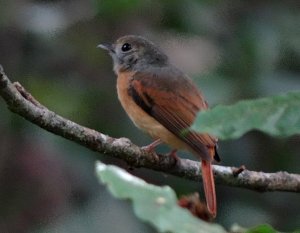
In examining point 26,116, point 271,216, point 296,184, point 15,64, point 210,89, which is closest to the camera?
point 26,116

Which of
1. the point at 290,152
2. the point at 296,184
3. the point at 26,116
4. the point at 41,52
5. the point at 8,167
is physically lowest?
the point at 8,167

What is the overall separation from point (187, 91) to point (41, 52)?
1.15m

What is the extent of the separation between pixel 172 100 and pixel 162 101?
6 cm

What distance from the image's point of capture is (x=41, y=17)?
527 cm

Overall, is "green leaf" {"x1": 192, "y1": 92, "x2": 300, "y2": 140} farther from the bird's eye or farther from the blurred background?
the bird's eye

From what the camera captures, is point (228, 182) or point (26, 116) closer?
point (26, 116)

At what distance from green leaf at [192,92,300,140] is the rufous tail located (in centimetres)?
231

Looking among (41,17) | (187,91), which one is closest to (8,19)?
(41,17)

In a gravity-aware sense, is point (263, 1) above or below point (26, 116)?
below

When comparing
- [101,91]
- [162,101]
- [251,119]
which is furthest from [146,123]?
[251,119]

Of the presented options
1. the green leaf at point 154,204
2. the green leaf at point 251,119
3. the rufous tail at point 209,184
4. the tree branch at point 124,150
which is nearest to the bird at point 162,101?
the rufous tail at point 209,184

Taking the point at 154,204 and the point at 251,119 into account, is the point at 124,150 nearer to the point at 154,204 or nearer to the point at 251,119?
the point at 251,119

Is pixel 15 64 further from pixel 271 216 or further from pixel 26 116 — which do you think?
pixel 26 116

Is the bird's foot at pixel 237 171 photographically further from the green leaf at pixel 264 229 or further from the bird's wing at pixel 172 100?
the green leaf at pixel 264 229
